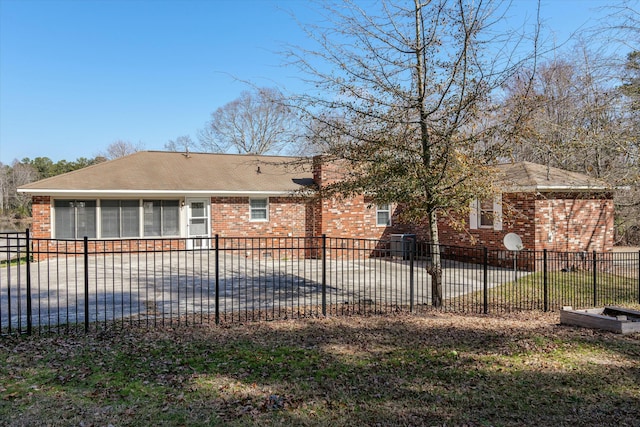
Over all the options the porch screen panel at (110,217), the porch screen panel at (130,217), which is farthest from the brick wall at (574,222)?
the porch screen panel at (110,217)

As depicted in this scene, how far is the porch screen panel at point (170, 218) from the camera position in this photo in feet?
54.7

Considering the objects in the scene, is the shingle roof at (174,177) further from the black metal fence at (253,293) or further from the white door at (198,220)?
the black metal fence at (253,293)

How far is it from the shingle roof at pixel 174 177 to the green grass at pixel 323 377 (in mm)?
8292

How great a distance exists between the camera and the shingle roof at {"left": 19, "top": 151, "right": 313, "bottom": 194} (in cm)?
1526

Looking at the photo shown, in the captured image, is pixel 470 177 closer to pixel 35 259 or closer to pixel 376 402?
pixel 376 402

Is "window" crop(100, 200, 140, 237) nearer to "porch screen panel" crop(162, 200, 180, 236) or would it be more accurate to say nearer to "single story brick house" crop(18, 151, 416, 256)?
"single story brick house" crop(18, 151, 416, 256)

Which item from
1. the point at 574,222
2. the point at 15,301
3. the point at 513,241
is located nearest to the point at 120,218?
the point at 15,301

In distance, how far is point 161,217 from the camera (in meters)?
16.6

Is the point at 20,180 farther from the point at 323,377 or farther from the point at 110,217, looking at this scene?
the point at 323,377

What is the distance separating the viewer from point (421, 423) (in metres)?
3.74

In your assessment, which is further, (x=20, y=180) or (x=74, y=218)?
(x=20, y=180)

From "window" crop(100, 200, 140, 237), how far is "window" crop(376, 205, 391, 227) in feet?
31.5

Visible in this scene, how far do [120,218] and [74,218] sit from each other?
1477mm

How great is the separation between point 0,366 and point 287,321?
3931 mm
